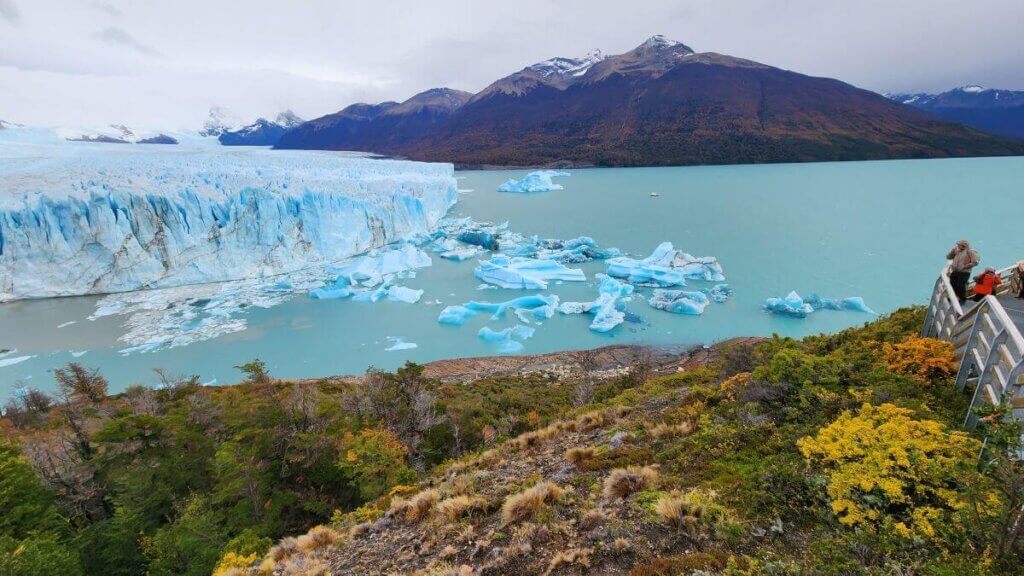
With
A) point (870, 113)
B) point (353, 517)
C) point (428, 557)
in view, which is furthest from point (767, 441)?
point (870, 113)

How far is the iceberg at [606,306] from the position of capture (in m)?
15.0

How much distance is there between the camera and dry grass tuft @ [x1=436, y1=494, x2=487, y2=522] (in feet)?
12.8

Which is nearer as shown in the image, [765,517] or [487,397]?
[765,517]

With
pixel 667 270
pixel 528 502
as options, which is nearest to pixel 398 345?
pixel 528 502

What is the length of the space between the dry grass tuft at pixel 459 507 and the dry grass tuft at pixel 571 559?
43.2 inches

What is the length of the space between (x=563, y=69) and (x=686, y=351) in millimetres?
163731

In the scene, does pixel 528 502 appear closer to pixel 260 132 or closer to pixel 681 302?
pixel 681 302

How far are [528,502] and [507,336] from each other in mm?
11097

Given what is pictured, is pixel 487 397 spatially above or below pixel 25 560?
below

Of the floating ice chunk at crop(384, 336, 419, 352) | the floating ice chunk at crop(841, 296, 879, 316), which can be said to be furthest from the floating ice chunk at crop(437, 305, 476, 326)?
the floating ice chunk at crop(841, 296, 879, 316)

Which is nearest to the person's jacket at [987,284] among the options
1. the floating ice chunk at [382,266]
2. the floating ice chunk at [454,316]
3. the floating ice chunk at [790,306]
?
the floating ice chunk at [790,306]

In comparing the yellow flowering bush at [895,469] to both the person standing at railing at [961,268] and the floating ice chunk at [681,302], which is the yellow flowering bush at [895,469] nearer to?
the person standing at railing at [961,268]

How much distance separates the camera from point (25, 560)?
426 cm

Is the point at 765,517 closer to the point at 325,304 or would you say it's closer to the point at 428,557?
the point at 428,557
